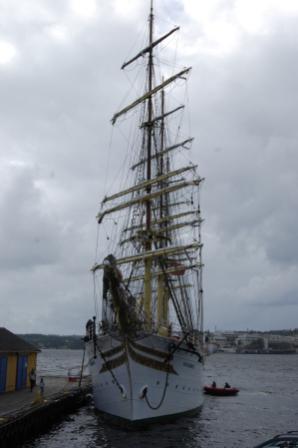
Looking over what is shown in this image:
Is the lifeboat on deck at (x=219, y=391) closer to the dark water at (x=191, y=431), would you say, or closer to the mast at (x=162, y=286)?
the dark water at (x=191, y=431)

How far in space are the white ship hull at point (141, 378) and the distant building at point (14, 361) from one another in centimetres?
469

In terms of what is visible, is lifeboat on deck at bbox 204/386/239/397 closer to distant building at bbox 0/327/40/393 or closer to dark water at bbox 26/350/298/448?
dark water at bbox 26/350/298/448

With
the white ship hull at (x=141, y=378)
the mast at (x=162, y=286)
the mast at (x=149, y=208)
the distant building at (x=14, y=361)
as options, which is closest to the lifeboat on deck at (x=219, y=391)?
the mast at (x=162, y=286)

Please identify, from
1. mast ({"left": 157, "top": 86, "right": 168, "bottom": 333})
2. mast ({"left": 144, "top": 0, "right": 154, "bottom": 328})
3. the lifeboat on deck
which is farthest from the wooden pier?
the lifeboat on deck

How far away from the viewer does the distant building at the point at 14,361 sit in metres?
28.2

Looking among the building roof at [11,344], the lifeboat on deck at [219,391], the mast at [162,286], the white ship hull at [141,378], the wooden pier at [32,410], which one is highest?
the mast at [162,286]

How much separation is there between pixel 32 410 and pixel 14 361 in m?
6.67

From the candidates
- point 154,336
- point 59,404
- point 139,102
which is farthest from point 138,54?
point 59,404

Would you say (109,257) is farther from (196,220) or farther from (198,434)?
(196,220)

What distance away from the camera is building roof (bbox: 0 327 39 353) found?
2898 centimetres

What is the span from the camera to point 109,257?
23719mm

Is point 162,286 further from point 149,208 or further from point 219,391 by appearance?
point 219,391

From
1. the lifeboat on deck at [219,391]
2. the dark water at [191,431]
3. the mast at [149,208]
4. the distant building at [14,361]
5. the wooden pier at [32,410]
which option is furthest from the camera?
the lifeboat on deck at [219,391]

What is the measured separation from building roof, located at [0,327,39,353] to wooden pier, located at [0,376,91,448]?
2.35 m
